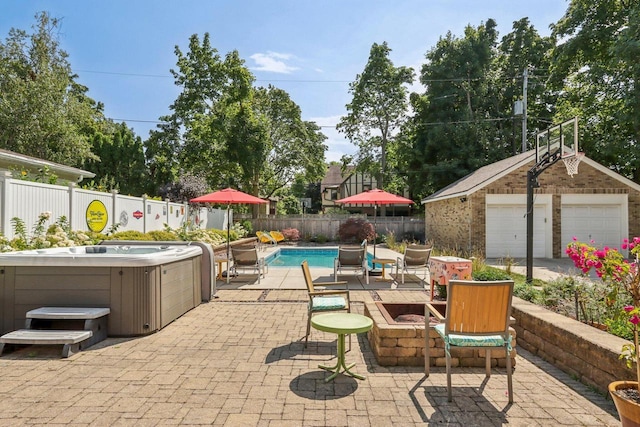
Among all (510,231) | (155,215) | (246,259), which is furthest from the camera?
(510,231)

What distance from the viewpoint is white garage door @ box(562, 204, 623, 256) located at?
14.2m

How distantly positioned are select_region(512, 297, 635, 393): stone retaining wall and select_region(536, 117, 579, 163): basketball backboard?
15.6 feet

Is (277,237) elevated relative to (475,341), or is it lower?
lower

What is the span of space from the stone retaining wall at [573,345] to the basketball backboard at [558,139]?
476 cm

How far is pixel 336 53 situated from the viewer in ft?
40.9

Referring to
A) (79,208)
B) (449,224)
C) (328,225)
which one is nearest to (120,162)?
(328,225)

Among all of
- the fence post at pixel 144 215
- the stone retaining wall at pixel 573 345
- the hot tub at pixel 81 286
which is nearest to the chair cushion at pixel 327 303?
the hot tub at pixel 81 286

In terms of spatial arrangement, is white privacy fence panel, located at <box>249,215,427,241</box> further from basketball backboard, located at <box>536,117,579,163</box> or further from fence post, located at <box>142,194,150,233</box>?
basketball backboard, located at <box>536,117,579,163</box>

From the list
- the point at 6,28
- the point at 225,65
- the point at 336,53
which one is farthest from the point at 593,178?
the point at 6,28

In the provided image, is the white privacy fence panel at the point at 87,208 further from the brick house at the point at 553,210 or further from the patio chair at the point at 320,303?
the brick house at the point at 553,210

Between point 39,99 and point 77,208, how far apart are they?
39.8ft

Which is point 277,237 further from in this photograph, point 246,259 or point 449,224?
point 246,259

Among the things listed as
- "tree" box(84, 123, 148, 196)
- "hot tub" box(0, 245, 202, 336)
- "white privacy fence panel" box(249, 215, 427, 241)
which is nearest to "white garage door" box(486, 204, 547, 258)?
"white privacy fence panel" box(249, 215, 427, 241)

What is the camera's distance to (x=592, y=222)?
1427 cm
